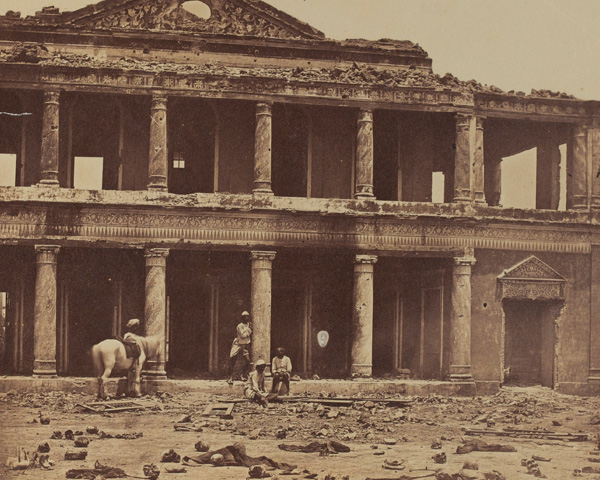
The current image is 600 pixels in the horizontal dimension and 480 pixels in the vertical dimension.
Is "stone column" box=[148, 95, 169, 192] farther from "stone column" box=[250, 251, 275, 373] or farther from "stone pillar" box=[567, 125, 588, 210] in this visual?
"stone pillar" box=[567, 125, 588, 210]

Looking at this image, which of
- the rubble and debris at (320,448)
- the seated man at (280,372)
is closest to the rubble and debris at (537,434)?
the rubble and debris at (320,448)

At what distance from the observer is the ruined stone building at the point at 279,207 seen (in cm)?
2298

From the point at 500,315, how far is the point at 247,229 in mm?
6216

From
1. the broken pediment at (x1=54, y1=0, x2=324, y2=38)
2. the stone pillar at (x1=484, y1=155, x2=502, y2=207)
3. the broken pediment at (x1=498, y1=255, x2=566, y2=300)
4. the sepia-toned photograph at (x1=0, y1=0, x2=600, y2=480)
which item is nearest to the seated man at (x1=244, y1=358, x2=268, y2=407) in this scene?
the sepia-toned photograph at (x1=0, y1=0, x2=600, y2=480)

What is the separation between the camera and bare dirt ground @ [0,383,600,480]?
48.1 feet

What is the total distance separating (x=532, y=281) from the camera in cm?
2445

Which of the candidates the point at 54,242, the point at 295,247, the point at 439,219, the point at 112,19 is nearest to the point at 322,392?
the point at 295,247

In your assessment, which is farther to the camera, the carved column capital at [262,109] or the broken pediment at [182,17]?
the broken pediment at [182,17]

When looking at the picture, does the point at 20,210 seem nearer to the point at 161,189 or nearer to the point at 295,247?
the point at 161,189

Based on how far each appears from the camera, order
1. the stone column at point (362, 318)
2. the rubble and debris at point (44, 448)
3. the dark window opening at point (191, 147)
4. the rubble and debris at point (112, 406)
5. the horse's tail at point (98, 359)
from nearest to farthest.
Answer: the rubble and debris at point (44, 448), the rubble and debris at point (112, 406), the horse's tail at point (98, 359), the stone column at point (362, 318), the dark window opening at point (191, 147)

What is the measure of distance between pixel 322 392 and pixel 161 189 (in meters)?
5.66

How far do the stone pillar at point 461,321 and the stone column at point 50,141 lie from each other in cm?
919

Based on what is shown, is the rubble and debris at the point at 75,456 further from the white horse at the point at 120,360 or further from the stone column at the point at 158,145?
the stone column at the point at 158,145

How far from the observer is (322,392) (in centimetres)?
2278
